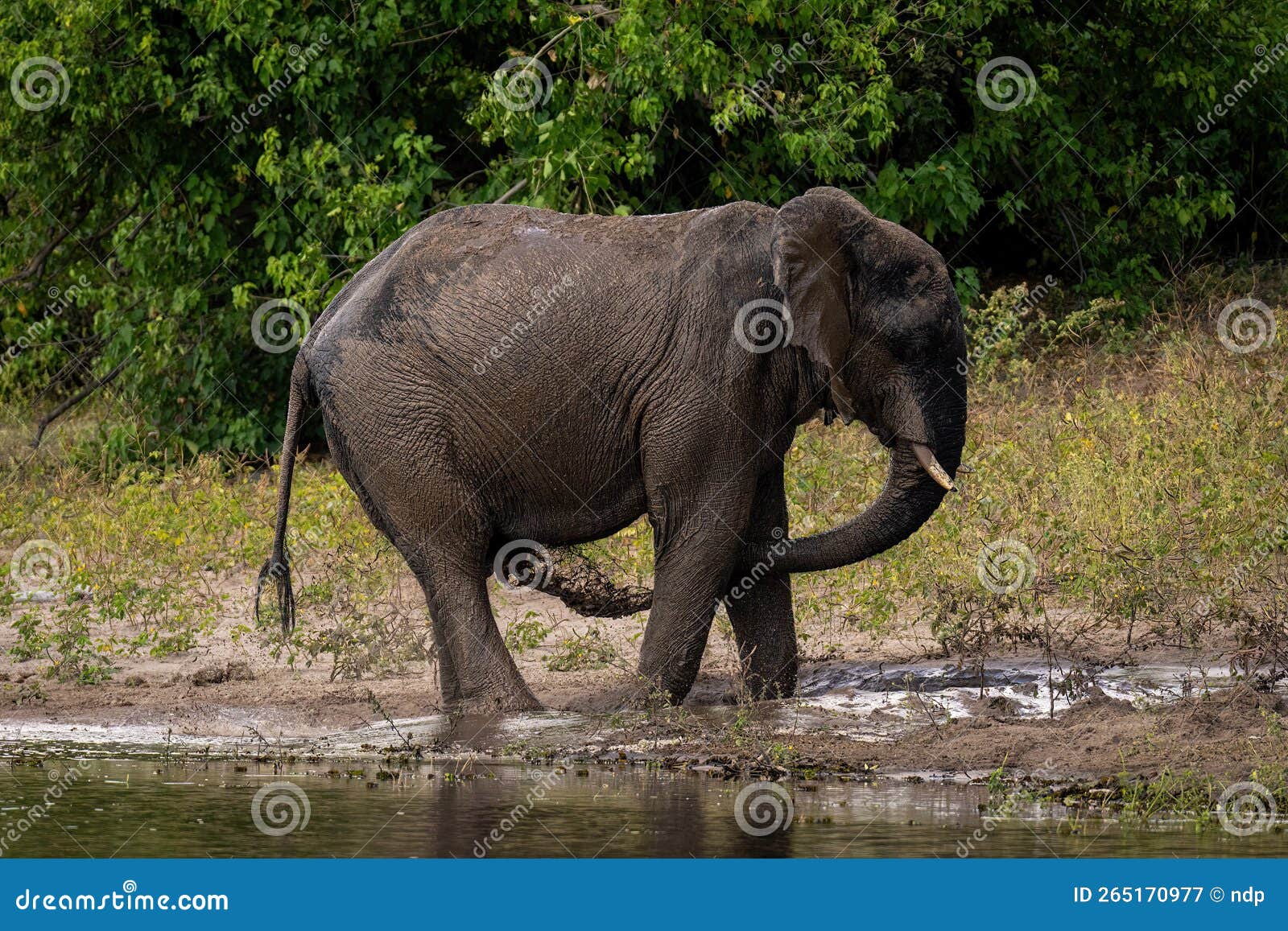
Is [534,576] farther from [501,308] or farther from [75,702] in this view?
[75,702]

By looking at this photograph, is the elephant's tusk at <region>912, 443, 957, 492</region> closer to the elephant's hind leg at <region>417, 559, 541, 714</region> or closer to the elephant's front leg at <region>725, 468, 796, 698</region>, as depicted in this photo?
the elephant's front leg at <region>725, 468, 796, 698</region>

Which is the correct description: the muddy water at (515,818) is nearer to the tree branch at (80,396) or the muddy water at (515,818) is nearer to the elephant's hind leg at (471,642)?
the elephant's hind leg at (471,642)

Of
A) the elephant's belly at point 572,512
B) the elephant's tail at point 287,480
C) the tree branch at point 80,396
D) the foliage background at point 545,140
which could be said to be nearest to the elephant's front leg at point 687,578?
the elephant's belly at point 572,512

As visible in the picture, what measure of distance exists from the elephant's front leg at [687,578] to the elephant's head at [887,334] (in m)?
0.70

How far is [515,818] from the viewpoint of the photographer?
22.4 feet

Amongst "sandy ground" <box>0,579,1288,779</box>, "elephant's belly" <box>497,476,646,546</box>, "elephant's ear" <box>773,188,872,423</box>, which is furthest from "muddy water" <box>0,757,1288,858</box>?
"elephant's ear" <box>773,188,872,423</box>

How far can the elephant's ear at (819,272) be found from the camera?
7.93m

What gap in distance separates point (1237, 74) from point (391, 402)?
11289mm

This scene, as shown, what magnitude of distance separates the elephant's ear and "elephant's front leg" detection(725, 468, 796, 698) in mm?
800

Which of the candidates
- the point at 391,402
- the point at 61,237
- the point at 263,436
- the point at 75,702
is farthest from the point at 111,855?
the point at 61,237

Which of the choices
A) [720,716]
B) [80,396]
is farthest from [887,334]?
[80,396]

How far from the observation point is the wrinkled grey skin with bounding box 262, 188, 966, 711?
809 centimetres

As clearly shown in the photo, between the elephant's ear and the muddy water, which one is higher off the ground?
the elephant's ear

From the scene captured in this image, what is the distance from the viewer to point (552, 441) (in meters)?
8.34
